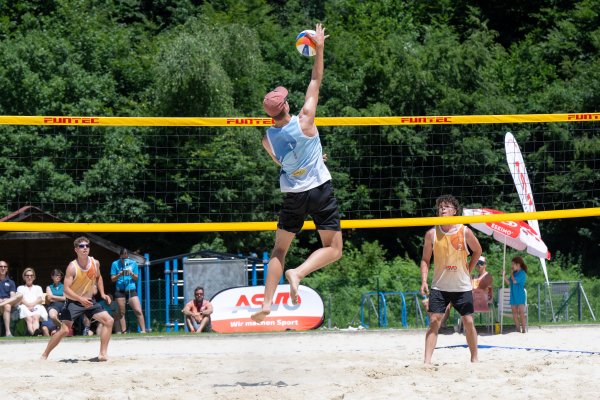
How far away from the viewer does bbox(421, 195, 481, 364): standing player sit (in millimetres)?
5562

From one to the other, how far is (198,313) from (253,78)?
9097 millimetres

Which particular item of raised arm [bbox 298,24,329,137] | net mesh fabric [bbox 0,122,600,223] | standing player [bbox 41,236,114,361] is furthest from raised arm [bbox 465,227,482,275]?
net mesh fabric [bbox 0,122,600,223]

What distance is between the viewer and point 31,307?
401 inches

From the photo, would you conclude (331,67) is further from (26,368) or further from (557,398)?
(557,398)

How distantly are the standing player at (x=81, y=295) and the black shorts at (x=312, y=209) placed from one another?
2.73 meters

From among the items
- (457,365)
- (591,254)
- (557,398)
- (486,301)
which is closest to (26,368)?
(457,365)

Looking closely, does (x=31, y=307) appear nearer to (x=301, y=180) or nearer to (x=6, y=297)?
(x=6, y=297)

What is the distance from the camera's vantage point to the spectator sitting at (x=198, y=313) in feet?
33.6

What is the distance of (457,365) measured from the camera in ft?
17.7

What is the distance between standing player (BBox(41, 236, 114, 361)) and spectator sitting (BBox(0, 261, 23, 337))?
3765mm

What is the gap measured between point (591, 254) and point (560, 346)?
42.4ft

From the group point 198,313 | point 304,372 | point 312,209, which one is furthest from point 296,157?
point 198,313

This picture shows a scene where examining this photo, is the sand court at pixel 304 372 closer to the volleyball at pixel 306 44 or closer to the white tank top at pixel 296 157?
the white tank top at pixel 296 157

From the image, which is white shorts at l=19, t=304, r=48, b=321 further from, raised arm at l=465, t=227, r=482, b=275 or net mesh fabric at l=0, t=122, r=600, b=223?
raised arm at l=465, t=227, r=482, b=275
